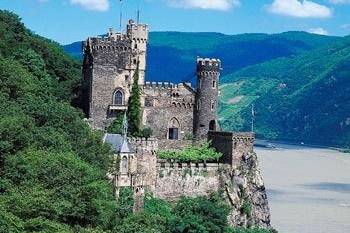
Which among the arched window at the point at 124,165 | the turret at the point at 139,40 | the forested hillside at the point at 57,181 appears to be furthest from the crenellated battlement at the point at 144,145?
the turret at the point at 139,40

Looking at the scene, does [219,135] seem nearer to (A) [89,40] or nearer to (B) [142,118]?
(B) [142,118]

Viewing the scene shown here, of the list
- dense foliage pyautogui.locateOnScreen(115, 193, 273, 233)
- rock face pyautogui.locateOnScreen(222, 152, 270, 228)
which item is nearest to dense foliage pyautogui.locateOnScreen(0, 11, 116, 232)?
dense foliage pyautogui.locateOnScreen(115, 193, 273, 233)

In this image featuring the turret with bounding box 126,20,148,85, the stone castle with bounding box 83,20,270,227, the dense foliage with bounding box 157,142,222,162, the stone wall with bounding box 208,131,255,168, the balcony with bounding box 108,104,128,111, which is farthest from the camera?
the turret with bounding box 126,20,148,85

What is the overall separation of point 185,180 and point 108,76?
8075mm

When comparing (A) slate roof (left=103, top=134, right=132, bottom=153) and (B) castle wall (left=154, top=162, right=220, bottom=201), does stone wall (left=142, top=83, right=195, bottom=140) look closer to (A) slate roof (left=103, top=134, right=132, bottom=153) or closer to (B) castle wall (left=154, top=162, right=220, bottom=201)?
(B) castle wall (left=154, top=162, right=220, bottom=201)

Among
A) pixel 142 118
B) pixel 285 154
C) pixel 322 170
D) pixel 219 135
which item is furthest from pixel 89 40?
pixel 285 154

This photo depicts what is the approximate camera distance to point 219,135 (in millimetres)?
48500

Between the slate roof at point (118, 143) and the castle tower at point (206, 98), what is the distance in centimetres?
1018

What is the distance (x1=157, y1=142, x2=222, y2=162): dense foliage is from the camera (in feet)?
153

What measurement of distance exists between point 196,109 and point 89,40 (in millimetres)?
8169

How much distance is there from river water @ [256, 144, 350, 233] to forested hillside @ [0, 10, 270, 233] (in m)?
18.7

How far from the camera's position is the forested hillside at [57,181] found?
26906 millimetres

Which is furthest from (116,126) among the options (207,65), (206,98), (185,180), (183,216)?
(183,216)

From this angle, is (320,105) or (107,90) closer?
(107,90)
